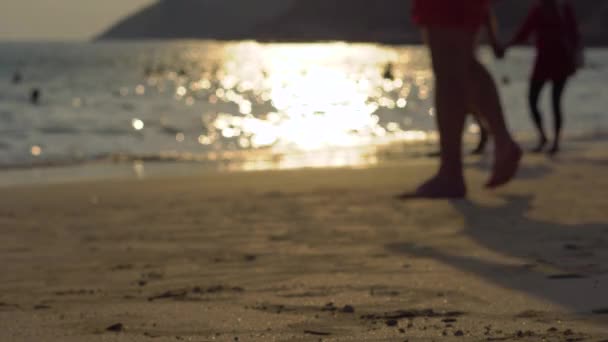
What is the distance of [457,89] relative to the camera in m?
6.69

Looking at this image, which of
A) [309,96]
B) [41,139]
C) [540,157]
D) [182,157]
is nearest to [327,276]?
[540,157]

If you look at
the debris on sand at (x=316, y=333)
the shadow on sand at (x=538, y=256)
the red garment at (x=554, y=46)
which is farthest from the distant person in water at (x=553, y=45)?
the debris on sand at (x=316, y=333)

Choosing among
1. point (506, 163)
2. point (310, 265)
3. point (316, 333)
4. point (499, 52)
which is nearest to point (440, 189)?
point (506, 163)

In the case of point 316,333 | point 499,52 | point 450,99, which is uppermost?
point 499,52

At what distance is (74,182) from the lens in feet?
32.5

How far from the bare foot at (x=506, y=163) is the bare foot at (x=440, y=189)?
194 millimetres

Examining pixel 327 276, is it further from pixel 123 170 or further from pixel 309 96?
pixel 309 96

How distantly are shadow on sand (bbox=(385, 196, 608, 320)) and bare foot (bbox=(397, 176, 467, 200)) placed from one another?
528mm

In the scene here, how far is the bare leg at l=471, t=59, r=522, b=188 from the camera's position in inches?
263

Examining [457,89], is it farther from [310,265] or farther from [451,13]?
[310,265]

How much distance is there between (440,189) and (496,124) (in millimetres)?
457

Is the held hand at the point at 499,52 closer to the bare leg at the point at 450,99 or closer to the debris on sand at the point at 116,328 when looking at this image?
the bare leg at the point at 450,99

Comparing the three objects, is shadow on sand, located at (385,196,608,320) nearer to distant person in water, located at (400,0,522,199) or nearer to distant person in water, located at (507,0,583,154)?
distant person in water, located at (400,0,522,199)

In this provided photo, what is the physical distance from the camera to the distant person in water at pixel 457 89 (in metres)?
6.53
